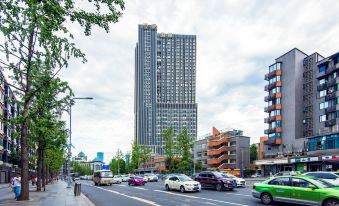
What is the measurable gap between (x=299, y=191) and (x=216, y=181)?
13407mm

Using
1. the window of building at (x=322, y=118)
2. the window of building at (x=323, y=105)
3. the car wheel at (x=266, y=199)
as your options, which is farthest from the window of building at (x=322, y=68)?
the car wheel at (x=266, y=199)

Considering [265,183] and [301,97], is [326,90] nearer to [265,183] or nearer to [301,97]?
[301,97]

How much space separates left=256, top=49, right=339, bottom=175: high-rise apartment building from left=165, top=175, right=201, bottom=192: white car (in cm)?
3897

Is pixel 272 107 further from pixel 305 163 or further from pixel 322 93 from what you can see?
pixel 305 163

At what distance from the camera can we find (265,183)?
61.0 ft

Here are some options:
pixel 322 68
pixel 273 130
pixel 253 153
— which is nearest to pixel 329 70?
pixel 322 68

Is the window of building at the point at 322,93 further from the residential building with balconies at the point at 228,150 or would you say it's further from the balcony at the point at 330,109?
Answer: the residential building with balconies at the point at 228,150

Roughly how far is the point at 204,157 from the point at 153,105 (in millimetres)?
85585

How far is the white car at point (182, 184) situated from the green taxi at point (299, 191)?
930 centimetres

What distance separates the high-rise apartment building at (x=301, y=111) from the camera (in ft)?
216

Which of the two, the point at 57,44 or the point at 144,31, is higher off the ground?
the point at 144,31

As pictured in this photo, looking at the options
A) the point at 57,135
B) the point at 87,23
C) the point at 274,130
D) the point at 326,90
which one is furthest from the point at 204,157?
the point at 87,23

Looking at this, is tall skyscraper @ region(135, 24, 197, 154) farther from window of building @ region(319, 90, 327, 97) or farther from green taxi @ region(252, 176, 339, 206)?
green taxi @ region(252, 176, 339, 206)

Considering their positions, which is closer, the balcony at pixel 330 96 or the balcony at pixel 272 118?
the balcony at pixel 330 96
